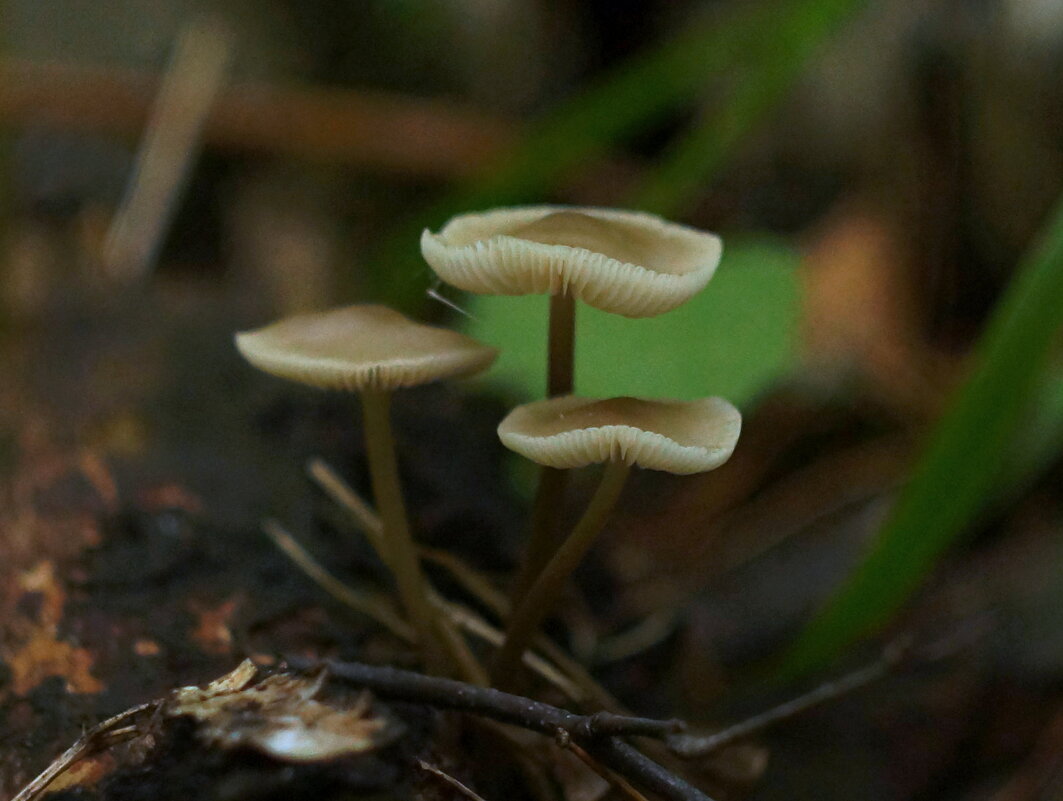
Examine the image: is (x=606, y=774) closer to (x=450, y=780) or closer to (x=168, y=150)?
(x=450, y=780)

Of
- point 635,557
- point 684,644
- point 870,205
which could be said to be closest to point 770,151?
point 870,205

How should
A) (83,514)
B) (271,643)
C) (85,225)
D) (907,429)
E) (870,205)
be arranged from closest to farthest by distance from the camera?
(271,643)
(83,514)
(907,429)
(85,225)
(870,205)

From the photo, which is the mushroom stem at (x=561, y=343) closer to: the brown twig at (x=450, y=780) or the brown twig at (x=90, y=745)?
the brown twig at (x=450, y=780)

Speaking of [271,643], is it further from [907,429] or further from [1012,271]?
[1012,271]

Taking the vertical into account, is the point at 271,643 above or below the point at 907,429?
above

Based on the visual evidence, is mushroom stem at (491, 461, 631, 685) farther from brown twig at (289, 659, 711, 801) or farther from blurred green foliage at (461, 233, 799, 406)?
blurred green foliage at (461, 233, 799, 406)

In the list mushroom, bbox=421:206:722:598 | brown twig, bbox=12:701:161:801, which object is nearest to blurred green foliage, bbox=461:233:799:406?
mushroom, bbox=421:206:722:598
